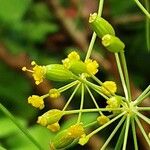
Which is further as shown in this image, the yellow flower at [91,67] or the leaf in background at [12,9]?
the leaf in background at [12,9]

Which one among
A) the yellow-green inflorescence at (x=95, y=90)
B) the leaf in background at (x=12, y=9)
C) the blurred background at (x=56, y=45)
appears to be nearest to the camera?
the yellow-green inflorescence at (x=95, y=90)

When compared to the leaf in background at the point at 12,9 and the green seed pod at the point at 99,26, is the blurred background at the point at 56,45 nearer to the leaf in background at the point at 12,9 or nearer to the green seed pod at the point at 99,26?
the leaf in background at the point at 12,9

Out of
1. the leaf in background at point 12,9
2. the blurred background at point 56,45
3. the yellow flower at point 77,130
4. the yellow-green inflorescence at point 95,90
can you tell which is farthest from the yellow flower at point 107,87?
the blurred background at point 56,45

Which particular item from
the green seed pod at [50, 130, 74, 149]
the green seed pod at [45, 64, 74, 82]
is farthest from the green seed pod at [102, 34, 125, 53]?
the green seed pod at [50, 130, 74, 149]

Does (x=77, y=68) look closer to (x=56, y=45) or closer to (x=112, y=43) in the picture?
(x=112, y=43)

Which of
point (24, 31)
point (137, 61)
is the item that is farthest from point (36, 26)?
point (137, 61)

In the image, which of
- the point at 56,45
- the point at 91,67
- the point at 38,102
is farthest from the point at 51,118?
the point at 56,45

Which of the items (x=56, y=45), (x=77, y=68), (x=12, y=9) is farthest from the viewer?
(x=56, y=45)

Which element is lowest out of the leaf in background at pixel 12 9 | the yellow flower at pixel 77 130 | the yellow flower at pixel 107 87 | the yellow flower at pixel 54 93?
the yellow flower at pixel 77 130
